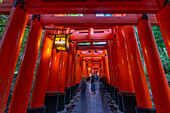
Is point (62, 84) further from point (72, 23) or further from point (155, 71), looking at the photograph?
point (155, 71)

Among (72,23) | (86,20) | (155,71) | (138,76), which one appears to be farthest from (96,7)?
(138,76)

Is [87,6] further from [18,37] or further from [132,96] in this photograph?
[132,96]

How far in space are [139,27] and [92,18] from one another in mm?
1900

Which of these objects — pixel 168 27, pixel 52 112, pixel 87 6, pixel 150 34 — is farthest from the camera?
pixel 52 112

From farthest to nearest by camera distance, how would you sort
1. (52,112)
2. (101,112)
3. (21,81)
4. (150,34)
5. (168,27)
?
(101,112)
(52,112)
(150,34)
(21,81)
(168,27)

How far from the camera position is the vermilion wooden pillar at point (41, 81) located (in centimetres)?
296

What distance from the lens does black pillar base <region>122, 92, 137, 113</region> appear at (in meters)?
3.51

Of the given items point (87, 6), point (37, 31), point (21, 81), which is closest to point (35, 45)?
point (37, 31)

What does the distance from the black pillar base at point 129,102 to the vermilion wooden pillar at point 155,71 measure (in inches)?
45.1

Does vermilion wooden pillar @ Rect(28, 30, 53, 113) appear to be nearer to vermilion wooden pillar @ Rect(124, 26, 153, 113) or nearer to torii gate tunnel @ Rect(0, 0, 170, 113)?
torii gate tunnel @ Rect(0, 0, 170, 113)

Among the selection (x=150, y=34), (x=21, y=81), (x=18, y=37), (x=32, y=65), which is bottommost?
(x=21, y=81)

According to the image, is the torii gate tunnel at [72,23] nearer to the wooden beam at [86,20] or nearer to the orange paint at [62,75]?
the wooden beam at [86,20]

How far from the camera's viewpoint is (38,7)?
94.0 inches

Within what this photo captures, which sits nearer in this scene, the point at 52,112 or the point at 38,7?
the point at 38,7
